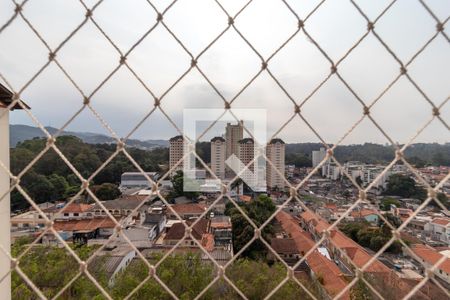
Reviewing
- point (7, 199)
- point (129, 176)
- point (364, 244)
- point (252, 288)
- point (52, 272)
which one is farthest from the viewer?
point (129, 176)

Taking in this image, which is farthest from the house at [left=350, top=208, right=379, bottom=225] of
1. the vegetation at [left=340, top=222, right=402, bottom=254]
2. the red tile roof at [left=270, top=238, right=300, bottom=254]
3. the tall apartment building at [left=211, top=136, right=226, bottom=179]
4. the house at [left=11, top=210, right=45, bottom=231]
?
the house at [left=11, top=210, right=45, bottom=231]

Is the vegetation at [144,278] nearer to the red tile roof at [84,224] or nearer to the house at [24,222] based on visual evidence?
the house at [24,222]

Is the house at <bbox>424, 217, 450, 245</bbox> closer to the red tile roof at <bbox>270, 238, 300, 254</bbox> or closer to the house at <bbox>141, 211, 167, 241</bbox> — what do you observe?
the red tile roof at <bbox>270, 238, 300, 254</bbox>

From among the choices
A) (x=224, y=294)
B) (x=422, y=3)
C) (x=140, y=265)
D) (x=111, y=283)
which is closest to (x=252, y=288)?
(x=224, y=294)

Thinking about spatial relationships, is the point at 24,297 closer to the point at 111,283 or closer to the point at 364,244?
the point at 111,283

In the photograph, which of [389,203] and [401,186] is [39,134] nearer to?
[389,203]

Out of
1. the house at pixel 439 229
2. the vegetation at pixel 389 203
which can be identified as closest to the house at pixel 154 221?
the vegetation at pixel 389 203
